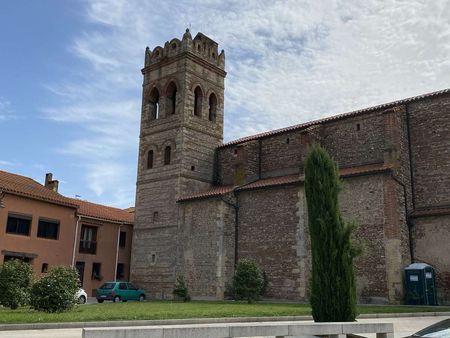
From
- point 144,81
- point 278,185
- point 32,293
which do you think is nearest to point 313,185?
point 32,293

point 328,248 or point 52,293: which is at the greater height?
point 328,248

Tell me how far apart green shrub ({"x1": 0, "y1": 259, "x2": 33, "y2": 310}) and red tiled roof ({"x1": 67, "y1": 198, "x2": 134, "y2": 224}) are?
13.5 meters

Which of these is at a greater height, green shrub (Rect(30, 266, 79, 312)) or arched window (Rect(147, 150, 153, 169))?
arched window (Rect(147, 150, 153, 169))

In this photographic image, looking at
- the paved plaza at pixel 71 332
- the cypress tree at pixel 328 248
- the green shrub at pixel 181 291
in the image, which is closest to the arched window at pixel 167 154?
the green shrub at pixel 181 291

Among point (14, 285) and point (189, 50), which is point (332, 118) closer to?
point (189, 50)

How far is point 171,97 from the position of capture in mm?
32781

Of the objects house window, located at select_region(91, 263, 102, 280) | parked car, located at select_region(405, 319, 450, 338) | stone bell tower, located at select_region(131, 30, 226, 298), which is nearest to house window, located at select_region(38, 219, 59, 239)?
house window, located at select_region(91, 263, 102, 280)

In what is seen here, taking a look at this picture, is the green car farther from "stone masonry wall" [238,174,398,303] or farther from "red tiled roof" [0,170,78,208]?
"stone masonry wall" [238,174,398,303]

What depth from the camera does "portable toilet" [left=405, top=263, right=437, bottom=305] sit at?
63.7 ft

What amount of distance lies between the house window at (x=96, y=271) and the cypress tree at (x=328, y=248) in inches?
902

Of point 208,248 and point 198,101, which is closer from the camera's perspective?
point 208,248

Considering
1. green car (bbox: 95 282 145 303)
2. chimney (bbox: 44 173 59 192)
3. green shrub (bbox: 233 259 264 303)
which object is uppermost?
chimney (bbox: 44 173 59 192)

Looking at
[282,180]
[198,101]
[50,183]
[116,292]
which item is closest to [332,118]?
[282,180]

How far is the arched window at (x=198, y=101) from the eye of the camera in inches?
1260
